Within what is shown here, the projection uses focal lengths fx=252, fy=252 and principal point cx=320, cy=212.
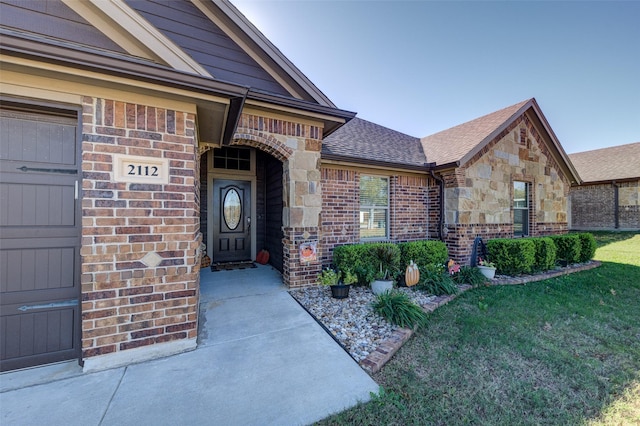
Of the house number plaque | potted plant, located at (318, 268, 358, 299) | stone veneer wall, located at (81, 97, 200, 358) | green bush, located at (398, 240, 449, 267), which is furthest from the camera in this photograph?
green bush, located at (398, 240, 449, 267)

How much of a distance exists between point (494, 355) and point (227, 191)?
6489 millimetres

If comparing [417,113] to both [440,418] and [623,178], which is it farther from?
[623,178]

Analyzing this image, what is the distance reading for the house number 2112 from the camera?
271cm

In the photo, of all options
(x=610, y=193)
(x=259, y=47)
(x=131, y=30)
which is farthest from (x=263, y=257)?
(x=610, y=193)

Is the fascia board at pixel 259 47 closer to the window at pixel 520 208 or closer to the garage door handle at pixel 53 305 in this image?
the garage door handle at pixel 53 305

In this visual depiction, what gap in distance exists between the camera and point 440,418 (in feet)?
6.93

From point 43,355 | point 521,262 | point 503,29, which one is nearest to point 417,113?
point 503,29

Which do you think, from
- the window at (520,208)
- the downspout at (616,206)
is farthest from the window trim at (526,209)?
the downspout at (616,206)

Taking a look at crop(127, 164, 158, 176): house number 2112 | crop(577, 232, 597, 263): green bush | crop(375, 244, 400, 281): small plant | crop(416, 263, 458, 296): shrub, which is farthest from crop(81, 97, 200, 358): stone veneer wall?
crop(577, 232, 597, 263): green bush

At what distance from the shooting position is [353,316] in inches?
151

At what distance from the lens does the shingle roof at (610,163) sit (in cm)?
1560

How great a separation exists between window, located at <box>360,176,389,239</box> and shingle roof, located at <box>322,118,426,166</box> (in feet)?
2.12

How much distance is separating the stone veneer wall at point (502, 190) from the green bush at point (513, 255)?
0.60m

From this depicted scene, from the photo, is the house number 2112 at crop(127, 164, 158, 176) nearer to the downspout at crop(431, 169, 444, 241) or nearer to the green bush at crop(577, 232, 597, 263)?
the downspout at crop(431, 169, 444, 241)
